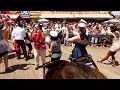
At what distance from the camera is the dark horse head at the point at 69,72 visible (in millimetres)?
1272

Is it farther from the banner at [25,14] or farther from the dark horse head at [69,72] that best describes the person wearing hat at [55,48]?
the banner at [25,14]

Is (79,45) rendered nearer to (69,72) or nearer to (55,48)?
(55,48)

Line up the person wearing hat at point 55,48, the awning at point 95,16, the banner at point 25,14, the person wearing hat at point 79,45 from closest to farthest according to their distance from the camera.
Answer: the person wearing hat at point 79,45 → the person wearing hat at point 55,48 → the banner at point 25,14 → the awning at point 95,16

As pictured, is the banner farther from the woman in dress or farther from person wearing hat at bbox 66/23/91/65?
person wearing hat at bbox 66/23/91/65

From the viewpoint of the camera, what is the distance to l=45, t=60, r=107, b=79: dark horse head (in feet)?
4.17

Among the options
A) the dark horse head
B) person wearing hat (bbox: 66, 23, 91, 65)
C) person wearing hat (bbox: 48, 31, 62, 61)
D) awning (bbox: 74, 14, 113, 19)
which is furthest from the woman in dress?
awning (bbox: 74, 14, 113, 19)

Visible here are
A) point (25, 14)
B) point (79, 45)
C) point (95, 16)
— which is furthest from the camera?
point (95, 16)

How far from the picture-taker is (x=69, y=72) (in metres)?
1.28

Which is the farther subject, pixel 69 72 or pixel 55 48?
pixel 55 48

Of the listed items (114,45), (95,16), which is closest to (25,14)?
(95,16)

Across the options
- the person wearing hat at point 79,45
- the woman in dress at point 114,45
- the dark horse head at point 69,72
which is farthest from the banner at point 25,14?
the dark horse head at point 69,72

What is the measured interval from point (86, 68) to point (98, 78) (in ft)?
0.24
